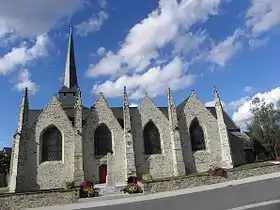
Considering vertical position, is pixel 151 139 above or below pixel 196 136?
below

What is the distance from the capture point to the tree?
34500 millimetres

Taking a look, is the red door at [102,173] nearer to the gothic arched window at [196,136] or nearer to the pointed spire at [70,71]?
the gothic arched window at [196,136]

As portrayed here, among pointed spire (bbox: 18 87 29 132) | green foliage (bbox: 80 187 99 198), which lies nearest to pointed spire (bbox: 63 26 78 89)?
pointed spire (bbox: 18 87 29 132)

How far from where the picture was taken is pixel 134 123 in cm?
2933

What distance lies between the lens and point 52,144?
27.2 m

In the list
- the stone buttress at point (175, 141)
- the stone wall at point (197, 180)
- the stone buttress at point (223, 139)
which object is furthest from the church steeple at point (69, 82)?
the stone wall at point (197, 180)

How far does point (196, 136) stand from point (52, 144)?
49.6ft

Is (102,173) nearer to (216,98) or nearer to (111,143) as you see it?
(111,143)

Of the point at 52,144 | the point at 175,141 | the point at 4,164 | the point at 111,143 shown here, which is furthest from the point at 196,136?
the point at 4,164

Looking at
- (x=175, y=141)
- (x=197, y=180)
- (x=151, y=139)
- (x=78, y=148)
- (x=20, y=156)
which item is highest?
(x=151, y=139)

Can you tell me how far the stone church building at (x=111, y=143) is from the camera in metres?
25.8

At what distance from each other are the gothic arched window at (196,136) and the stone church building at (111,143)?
108mm

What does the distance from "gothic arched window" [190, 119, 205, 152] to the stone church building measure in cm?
11

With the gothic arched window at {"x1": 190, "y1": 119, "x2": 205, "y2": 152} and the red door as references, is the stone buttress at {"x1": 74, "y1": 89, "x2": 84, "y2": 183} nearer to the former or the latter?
the red door
